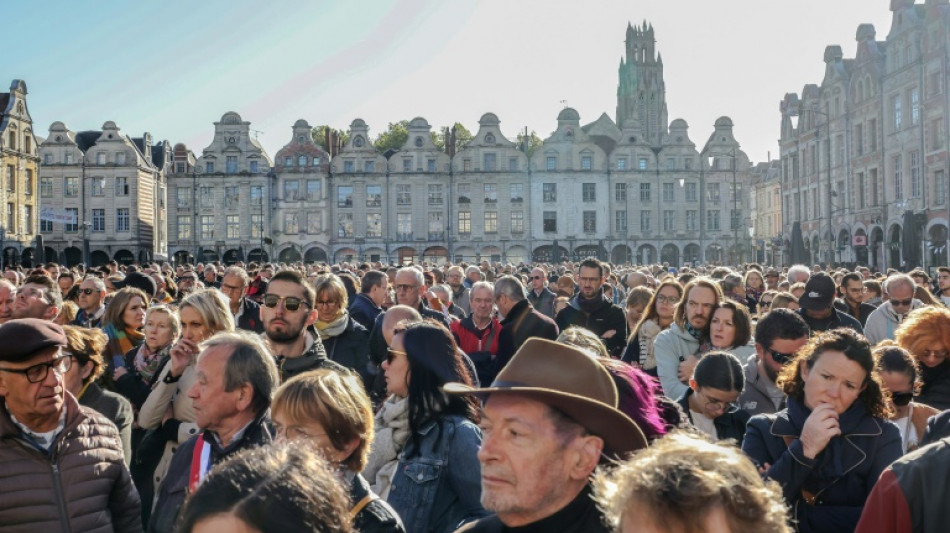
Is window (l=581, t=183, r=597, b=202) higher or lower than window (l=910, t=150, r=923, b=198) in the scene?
higher

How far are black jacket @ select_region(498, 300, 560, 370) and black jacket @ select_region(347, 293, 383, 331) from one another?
1.60 meters

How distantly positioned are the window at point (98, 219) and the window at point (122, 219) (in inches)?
34.1

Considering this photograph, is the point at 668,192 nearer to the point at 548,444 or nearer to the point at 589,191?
the point at 589,191

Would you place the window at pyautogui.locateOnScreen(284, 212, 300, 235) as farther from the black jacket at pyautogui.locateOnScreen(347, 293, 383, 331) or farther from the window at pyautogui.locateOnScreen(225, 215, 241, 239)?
the black jacket at pyautogui.locateOnScreen(347, 293, 383, 331)

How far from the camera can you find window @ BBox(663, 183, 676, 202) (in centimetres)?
6200

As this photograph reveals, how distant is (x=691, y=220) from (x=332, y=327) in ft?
188

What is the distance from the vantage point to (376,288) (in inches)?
388

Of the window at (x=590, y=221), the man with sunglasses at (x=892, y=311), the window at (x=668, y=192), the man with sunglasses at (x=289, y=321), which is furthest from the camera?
the window at (x=668, y=192)

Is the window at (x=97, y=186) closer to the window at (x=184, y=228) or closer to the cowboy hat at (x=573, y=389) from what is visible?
the window at (x=184, y=228)

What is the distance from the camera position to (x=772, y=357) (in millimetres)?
5594

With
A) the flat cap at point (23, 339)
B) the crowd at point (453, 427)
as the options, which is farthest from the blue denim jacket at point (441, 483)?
the flat cap at point (23, 339)

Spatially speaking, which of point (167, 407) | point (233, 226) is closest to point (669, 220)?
point (233, 226)

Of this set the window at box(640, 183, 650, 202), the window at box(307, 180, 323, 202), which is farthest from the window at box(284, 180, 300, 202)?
the window at box(640, 183, 650, 202)

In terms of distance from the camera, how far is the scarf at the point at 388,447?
4117 mm
